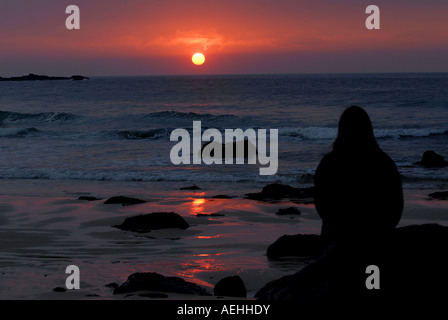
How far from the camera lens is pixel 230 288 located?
20.0 feet

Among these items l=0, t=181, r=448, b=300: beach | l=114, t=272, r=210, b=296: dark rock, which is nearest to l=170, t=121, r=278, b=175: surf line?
l=0, t=181, r=448, b=300: beach

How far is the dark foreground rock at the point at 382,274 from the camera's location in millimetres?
3791

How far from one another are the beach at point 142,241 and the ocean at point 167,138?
8.76 ft

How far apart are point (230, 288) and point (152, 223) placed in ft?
13.1

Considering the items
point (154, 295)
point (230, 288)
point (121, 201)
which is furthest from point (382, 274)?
point (121, 201)

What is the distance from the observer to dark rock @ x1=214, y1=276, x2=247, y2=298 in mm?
6031

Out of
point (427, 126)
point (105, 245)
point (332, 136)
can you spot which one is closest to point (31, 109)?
point (332, 136)

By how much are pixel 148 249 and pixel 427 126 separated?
3114cm

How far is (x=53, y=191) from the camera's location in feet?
48.7

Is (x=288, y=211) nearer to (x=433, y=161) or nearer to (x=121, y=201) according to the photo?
(x=121, y=201)

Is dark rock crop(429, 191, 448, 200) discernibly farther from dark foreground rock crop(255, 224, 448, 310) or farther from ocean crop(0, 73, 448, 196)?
dark foreground rock crop(255, 224, 448, 310)

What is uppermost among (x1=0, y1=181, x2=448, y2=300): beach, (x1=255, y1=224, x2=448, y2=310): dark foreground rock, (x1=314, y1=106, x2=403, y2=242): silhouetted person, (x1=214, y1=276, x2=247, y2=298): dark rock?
(x1=314, y1=106, x2=403, y2=242): silhouetted person

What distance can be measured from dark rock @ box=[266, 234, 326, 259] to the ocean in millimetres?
7484
